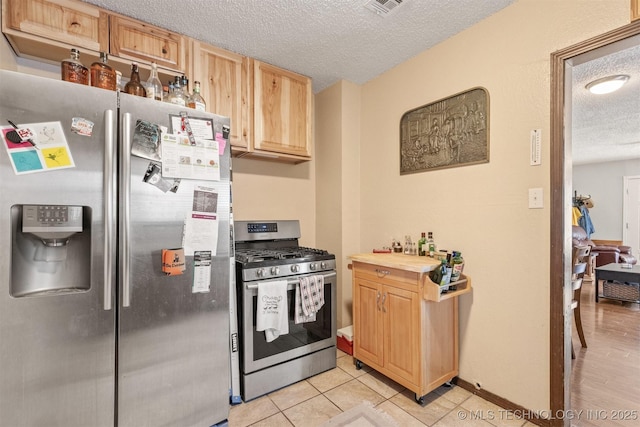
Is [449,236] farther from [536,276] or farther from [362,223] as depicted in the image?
[362,223]

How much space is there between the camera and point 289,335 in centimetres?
218

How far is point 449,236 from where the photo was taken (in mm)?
2195

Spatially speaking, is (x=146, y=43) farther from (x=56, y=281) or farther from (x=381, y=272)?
(x=381, y=272)

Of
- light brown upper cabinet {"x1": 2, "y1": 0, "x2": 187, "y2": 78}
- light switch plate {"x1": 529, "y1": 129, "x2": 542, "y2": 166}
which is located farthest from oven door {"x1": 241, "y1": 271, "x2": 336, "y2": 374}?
light brown upper cabinet {"x1": 2, "y1": 0, "x2": 187, "y2": 78}

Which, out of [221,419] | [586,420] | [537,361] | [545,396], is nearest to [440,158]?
[537,361]

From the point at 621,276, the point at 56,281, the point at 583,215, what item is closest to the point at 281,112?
the point at 56,281

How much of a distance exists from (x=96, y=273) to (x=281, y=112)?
1834 millimetres

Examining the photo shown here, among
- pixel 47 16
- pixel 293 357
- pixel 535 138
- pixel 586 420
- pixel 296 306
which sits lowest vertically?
pixel 586 420

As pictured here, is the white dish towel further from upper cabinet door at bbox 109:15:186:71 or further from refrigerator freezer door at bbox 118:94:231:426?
upper cabinet door at bbox 109:15:186:71

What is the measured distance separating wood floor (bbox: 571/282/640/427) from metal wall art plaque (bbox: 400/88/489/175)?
1715mm

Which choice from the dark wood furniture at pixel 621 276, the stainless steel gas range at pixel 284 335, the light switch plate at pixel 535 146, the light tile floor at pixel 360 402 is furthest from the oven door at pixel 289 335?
the dark wood furniture at pixel 621 276

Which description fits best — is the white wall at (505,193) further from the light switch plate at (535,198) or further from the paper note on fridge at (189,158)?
the paper note on fridge at (189,158)

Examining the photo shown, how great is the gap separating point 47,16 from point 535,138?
2896 millimetres

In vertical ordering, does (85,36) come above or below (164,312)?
above
